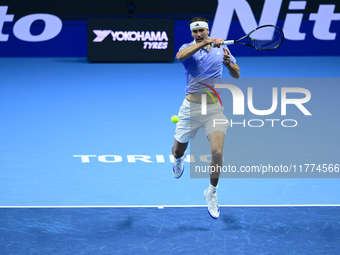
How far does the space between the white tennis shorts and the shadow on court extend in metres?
0.82

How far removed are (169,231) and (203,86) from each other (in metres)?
1.52

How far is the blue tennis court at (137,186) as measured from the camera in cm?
467

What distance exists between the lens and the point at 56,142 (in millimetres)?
8094

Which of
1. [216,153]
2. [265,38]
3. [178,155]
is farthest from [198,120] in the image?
[265,38]

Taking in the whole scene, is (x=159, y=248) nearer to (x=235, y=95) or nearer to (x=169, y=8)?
(x=235, y=95)

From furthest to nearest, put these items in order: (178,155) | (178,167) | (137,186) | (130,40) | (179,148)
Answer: (130,40), (137,186), (178,167), (178,155), (179,148)

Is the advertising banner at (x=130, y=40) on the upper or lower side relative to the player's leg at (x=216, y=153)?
lower

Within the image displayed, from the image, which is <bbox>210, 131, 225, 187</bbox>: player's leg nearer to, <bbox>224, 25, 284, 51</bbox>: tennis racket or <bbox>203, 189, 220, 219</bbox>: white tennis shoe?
<bbox>203, 189, 220, 219</bbox>: white tennis shoe

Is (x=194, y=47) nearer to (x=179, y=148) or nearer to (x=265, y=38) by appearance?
(x=265, y=38)

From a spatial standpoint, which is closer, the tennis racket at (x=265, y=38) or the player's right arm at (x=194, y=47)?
the player's right arm at (x=194, y=47)

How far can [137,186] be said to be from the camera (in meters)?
6.27

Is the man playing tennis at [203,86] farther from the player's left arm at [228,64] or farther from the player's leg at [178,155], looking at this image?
the player's leg at [178,155]

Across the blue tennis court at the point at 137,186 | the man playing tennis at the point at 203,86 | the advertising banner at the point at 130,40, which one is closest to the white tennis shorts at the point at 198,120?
the man playing tennis at the point at 203,86

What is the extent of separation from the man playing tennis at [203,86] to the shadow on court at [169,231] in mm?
316
